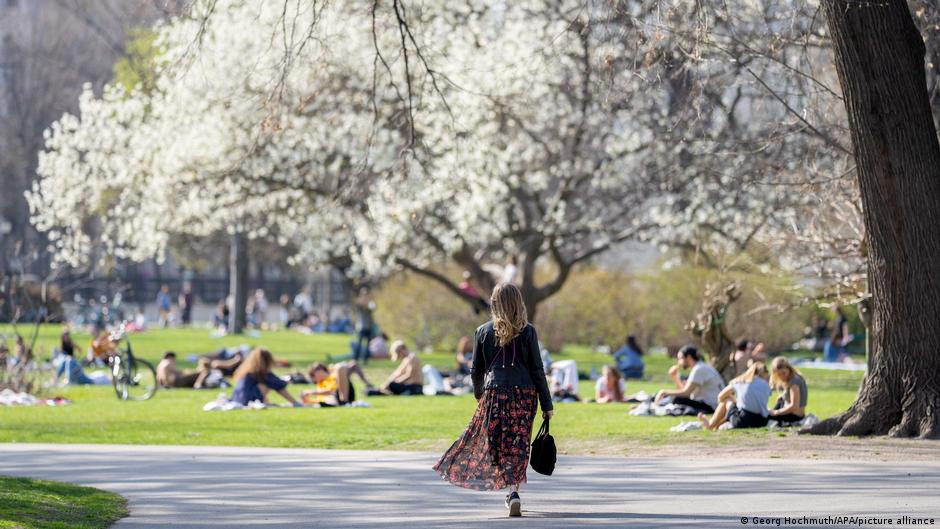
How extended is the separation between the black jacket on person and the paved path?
0.85 metres

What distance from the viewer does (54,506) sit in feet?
31.7

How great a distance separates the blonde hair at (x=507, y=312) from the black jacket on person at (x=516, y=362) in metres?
0.06

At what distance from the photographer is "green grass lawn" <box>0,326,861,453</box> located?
15281 millimetres

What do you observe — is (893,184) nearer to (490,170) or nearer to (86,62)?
(490,170)

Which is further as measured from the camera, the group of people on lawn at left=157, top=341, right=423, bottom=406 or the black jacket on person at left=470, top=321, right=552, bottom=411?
the group of people on lawn at left=157, top=341, right=423, bottom=406

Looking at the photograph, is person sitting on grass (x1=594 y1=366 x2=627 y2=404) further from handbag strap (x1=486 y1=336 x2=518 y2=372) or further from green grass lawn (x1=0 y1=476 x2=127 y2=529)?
handbag strap (x1=486 y1=336 x2=518 y2=372)

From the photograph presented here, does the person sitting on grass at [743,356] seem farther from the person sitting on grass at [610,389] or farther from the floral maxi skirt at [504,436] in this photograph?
the floral maxi skirt at [504,436]

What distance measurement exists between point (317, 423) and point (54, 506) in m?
8.11

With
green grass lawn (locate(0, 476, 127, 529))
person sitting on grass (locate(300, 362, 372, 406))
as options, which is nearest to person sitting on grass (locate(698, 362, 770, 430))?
person sitting on grass (locate(300, 362, 372, 406))

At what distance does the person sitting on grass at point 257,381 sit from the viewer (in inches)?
783

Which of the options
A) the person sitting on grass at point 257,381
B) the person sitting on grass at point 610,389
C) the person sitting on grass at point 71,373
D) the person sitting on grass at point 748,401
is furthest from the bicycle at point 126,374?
the person sitting on grass at point 748,401

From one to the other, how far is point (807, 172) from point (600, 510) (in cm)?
1052

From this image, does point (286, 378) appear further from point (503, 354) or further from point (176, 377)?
point (503, 354)

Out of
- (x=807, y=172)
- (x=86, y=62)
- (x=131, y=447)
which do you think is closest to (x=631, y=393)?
(x=807, y=172)
